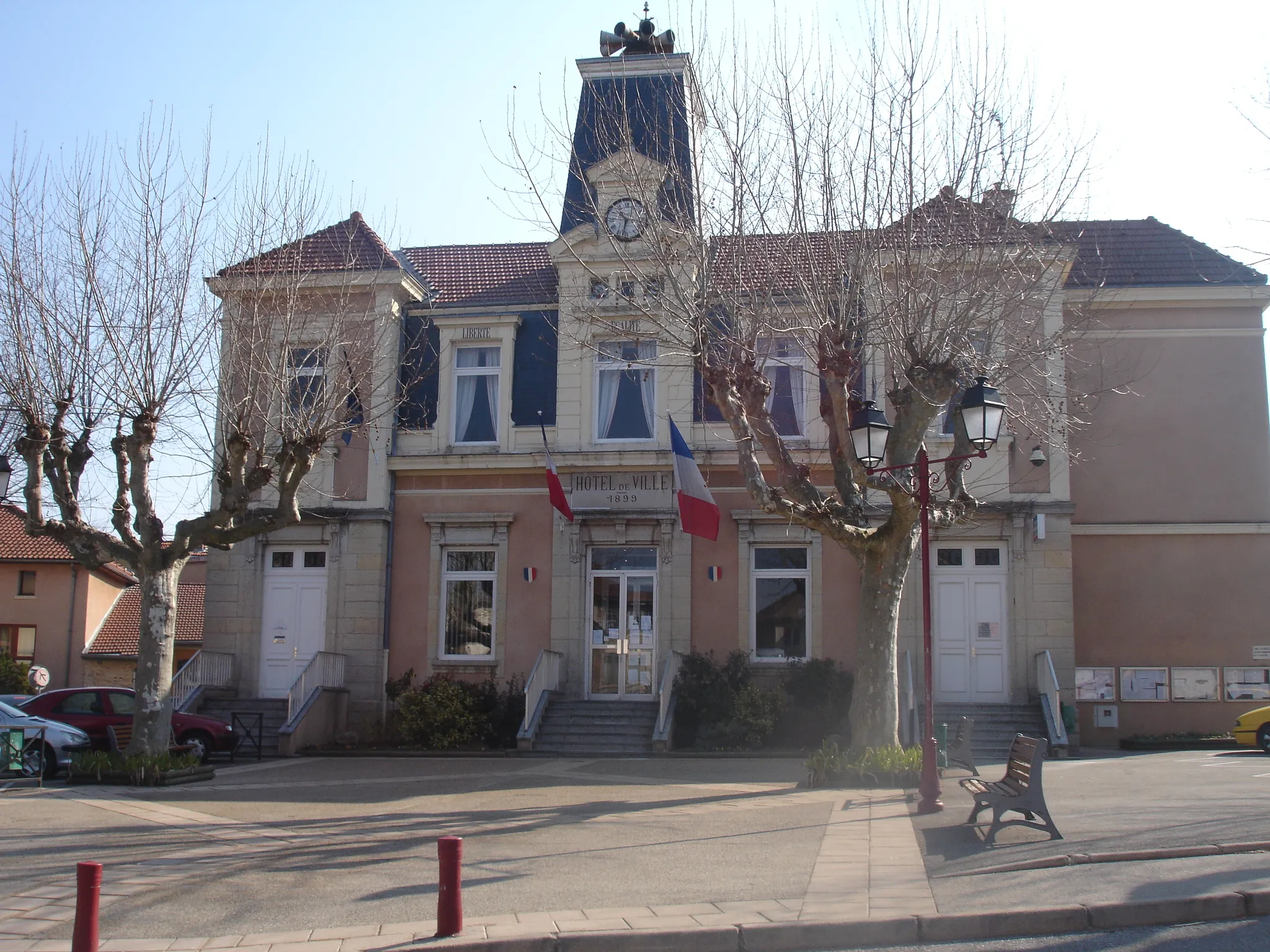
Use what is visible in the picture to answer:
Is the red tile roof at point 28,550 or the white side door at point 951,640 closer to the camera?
the white side door at point 951,640

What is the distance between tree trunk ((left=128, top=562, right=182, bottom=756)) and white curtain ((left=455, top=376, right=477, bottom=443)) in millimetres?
7404

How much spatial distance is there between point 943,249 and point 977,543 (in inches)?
297

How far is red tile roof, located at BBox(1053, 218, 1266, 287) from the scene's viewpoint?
20.7 meters

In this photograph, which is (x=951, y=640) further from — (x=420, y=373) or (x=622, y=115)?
(x=420, y=373)

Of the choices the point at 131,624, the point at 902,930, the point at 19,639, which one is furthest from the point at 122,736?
the point at 131,624

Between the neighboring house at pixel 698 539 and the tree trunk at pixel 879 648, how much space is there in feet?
18.4

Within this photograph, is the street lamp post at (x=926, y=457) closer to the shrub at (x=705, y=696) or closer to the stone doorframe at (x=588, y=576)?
the shrub at (x=705, y=696)

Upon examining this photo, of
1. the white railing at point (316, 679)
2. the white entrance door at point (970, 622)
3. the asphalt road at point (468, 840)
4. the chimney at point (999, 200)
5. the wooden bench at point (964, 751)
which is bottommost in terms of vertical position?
the asphalt road at point (468, 840)

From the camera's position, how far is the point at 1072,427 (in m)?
19.5

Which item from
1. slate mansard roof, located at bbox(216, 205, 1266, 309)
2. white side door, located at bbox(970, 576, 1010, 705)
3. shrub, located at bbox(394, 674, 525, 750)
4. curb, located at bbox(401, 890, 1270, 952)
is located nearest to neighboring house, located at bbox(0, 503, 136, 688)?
slate mansard roof, located at bbox(216, 205, 1266, 309)

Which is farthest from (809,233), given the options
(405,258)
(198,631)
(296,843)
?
(198,631)

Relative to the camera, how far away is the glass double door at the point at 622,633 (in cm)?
2019

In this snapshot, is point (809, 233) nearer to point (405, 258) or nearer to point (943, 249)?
point (943, 249)

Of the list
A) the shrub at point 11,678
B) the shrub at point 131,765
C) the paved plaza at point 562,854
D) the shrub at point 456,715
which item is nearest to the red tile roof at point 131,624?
the shrub at point 11,678
